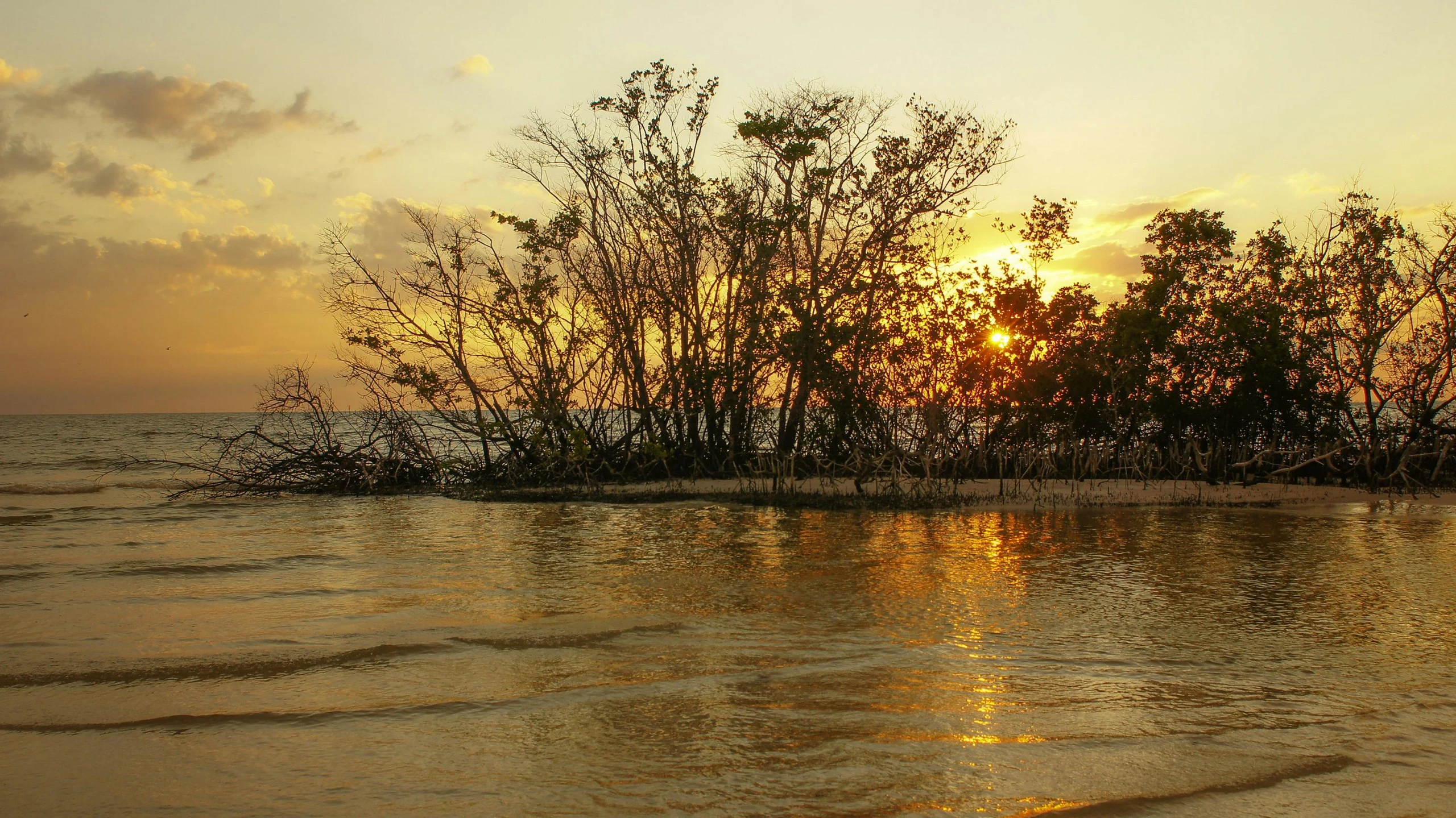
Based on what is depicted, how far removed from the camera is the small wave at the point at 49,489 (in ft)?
66.3

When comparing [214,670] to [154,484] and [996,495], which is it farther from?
[154,484]

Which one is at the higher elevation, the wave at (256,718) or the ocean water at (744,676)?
the ocean water at (744,676)

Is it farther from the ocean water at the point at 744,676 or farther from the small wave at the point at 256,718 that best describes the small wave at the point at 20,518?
the small wave at the point at 256,718

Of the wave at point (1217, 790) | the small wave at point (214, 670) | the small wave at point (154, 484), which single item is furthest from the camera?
the small wave at point (154, 484)

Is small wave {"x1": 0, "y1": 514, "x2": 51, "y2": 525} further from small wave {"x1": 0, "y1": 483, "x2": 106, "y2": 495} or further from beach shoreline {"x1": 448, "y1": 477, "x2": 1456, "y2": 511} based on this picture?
beach shoreline {"x1": 448, "y1": 477, "x2": 1456, "y2": 511}

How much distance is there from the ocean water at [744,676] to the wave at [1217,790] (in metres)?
0.02

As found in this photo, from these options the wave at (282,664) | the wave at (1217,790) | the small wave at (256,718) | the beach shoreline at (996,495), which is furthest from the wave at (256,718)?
the beach shoreline at (996,495)

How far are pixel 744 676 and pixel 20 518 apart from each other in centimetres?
1526

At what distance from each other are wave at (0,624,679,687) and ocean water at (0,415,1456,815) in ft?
0.12

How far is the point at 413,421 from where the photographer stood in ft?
61.4

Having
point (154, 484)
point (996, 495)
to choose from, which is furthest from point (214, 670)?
point (154, 484)

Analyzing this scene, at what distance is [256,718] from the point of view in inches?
204

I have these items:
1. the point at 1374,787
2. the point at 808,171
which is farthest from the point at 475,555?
the point at 808,171

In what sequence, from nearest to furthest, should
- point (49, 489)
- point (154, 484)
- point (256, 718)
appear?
point (256, 718) < point (49, 489) < point (154, 484)
